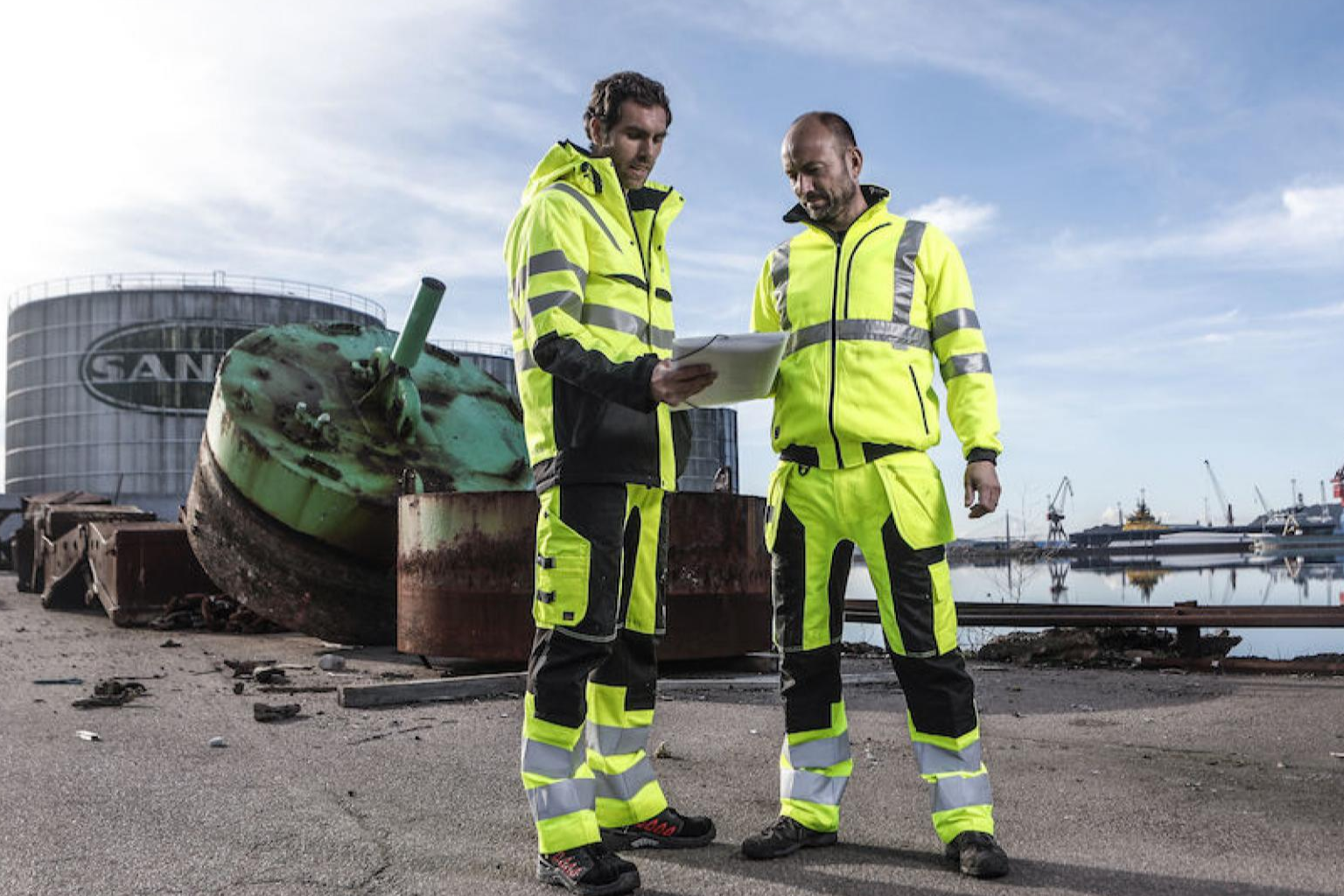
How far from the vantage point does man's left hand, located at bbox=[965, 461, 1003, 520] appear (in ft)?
9.44

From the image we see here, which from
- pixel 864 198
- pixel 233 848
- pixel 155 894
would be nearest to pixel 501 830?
pixel 233 848

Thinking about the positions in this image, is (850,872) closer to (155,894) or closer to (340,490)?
(155,894)

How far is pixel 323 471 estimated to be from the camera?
742cm

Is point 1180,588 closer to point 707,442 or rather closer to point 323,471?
point 707,442

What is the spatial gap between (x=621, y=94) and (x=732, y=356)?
3.03ft

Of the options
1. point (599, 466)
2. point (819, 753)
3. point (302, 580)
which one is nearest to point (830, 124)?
point (599, 466)

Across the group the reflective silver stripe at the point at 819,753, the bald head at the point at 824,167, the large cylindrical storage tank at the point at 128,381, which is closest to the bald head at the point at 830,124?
the bald head at the point at 824,167

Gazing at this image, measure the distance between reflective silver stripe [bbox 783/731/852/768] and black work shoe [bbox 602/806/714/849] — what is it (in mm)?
308

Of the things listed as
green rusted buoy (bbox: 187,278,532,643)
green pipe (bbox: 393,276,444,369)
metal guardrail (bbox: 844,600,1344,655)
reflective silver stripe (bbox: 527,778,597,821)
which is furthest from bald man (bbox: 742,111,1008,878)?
green pipe (bbox: 393,276,444,369)

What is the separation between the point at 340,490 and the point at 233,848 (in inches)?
181

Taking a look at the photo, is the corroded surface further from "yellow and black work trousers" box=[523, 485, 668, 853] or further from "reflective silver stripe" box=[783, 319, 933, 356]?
"reflective silver stripe" box=[783, 319, 933, 356]

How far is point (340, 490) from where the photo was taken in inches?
286

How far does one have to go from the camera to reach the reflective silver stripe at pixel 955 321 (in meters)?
3.01

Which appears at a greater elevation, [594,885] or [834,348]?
[834,348]
